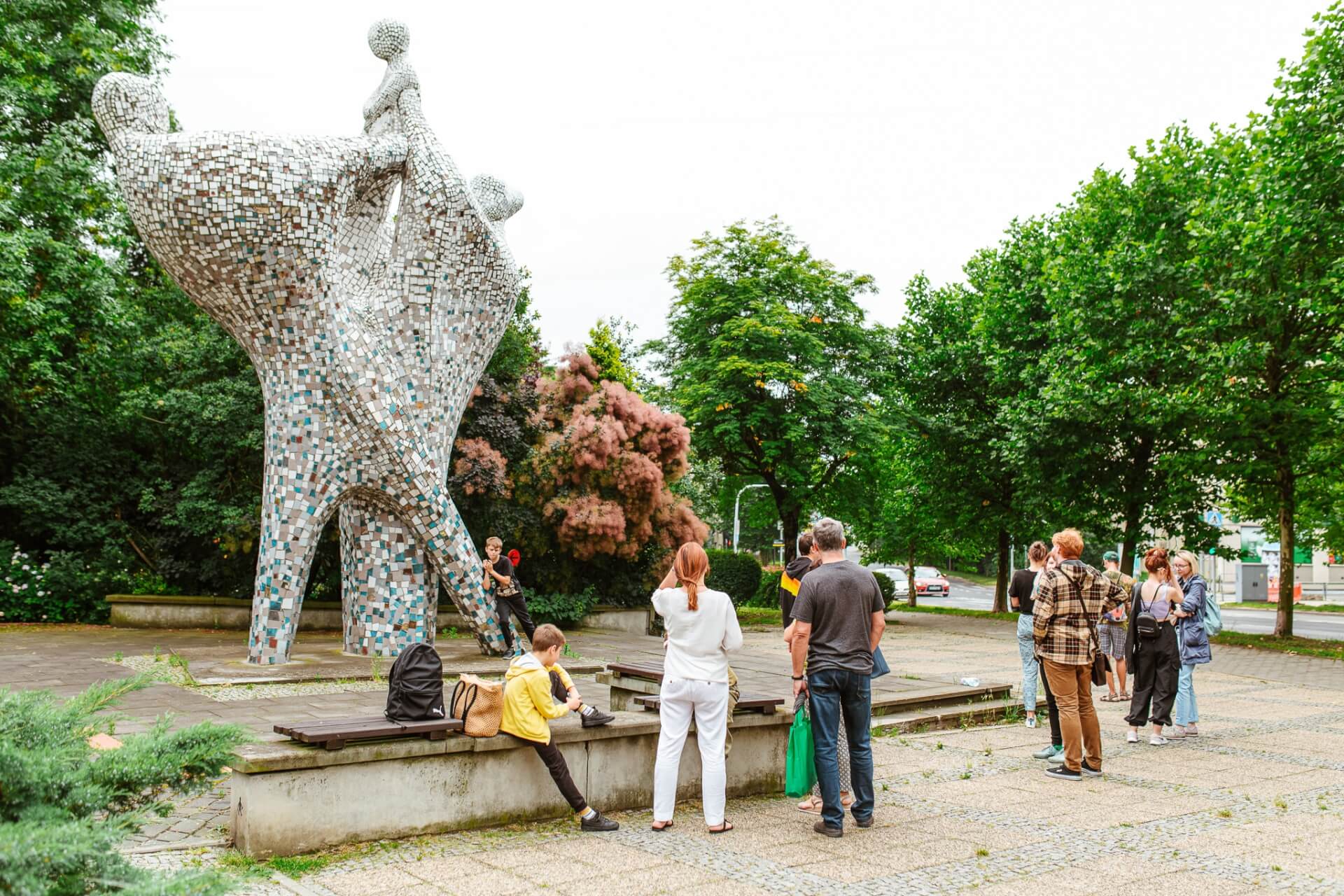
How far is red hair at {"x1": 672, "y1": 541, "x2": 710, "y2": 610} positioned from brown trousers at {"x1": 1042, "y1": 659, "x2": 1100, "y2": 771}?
10.7ft

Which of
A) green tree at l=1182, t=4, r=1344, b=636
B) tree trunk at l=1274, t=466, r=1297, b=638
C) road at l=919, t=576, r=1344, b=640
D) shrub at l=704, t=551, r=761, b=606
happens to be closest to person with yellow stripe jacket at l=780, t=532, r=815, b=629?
green tree at l=1182, t=4, r=1344, b=636

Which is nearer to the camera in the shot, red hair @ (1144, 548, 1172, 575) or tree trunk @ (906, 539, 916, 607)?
red hair @ (1144, 548, 1172, 575)

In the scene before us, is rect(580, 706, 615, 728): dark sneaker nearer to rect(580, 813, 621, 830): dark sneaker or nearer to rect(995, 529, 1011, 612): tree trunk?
rect(580, 813, 621, 830): dark sneaker

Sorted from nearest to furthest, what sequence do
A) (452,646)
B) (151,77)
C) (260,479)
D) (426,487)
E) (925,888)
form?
(925,888) → (426,487) → (452,646) → (260,479) → (151,77)

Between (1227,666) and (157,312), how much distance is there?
69.8 ft

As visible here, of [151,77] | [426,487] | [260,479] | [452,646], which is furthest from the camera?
[151,77]

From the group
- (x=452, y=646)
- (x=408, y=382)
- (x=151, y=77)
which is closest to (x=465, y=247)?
(x=408, y=382)

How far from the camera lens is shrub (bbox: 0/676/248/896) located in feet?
9.25

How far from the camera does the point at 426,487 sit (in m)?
12.3

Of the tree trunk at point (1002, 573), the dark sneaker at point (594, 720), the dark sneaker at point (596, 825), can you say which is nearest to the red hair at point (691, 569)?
the dark sneaker at point (594, 720)

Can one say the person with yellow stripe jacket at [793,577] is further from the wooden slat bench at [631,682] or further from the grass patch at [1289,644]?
the grass patch at [1289,644]

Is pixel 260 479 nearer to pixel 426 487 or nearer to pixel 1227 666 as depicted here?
pixel 426 487

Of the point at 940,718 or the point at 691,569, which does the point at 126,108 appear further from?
the point at 940,718

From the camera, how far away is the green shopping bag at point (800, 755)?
629cm
